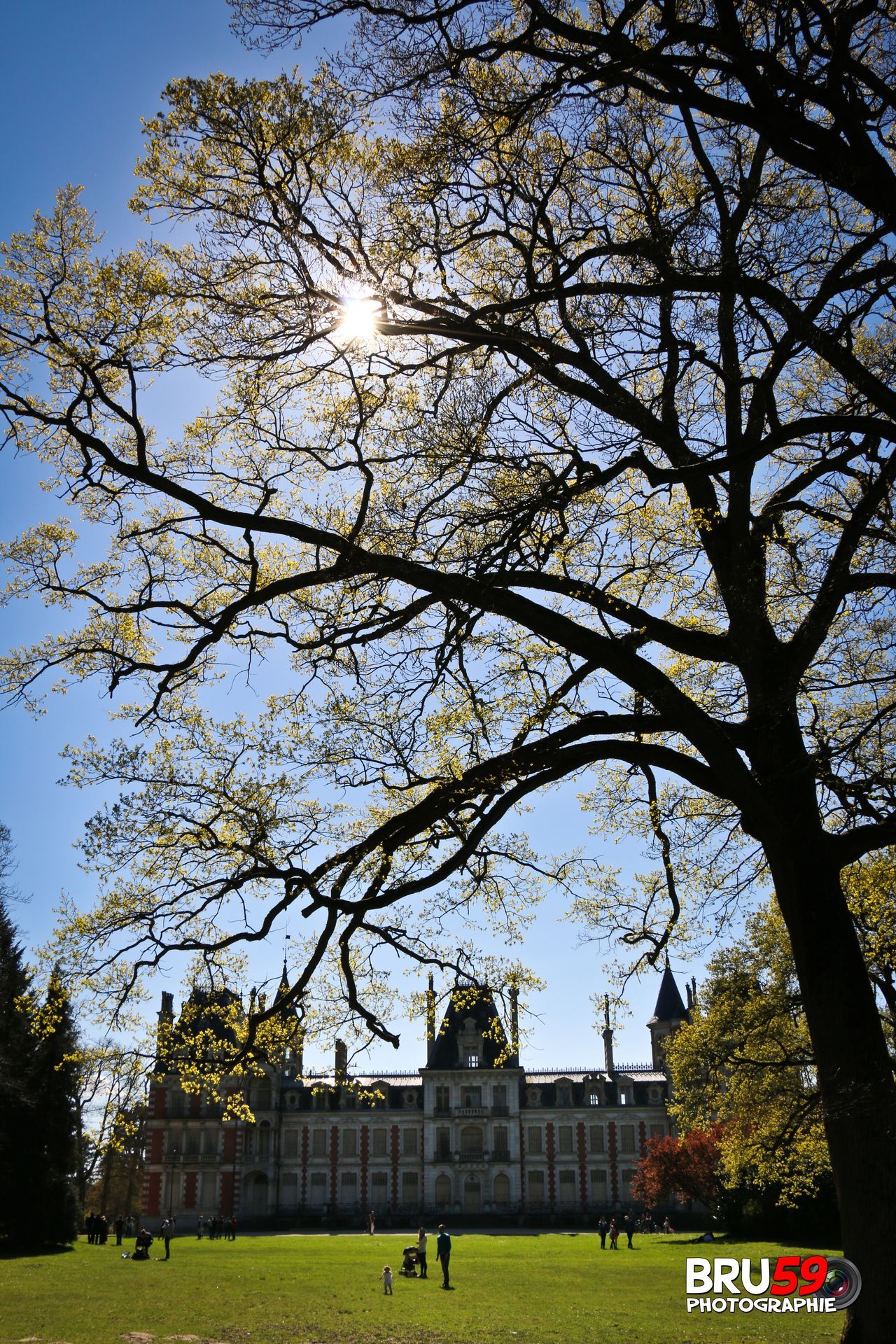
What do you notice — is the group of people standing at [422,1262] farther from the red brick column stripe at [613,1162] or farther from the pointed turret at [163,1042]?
the red brick column stripe at [613,1162]

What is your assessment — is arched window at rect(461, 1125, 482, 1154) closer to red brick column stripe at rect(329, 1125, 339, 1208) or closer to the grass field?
red brick column stripe at rect(329, 1125, 339, 1208)

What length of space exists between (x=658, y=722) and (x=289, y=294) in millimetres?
4447

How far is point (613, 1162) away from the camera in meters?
53.8

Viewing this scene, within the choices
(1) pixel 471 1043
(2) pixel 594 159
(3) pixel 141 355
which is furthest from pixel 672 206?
(1) pixel 471 1043

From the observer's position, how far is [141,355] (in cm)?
877

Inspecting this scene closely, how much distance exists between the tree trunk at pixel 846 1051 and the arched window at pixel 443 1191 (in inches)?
2039

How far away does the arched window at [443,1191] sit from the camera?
54031 mm

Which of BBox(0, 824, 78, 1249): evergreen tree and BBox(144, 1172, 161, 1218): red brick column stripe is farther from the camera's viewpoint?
BBox(144, 1172, 161, 1218): red brick column stripe

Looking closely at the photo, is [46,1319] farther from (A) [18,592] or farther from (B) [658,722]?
(B) [658,722]

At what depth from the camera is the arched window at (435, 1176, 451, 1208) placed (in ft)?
177

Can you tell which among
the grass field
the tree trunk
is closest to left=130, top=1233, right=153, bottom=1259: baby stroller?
the grass field

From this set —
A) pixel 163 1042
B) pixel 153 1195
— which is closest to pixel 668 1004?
pixel 153 1195

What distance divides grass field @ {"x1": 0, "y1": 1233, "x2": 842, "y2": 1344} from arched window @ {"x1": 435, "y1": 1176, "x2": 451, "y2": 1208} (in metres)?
27.4

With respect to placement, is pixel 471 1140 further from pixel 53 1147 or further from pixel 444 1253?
pixel 444 1253
